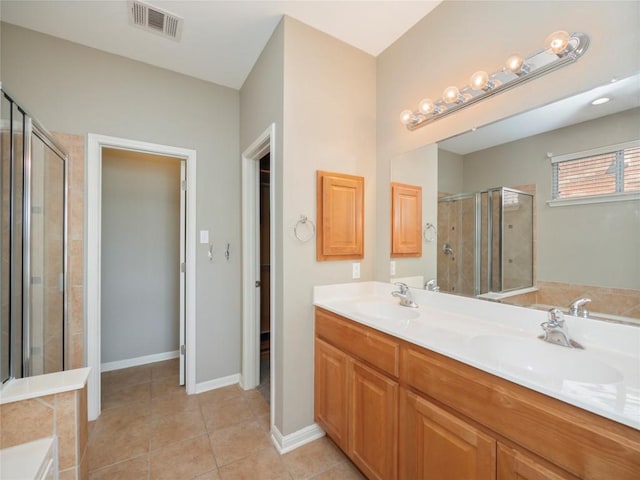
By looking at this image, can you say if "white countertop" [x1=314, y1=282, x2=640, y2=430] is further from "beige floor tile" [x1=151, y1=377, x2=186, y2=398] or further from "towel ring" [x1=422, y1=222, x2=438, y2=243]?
"beige floor tile" [x1=151, y1=377, x2=186, y2=398]

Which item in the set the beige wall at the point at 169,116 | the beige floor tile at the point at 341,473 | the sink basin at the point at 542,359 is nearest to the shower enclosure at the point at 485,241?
the sink basin at the point at 542,359

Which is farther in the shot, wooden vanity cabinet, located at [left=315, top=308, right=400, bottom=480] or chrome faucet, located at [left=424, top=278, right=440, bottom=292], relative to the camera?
chrome faucet, located at [left=424, top=278, right=440, bottom=292]

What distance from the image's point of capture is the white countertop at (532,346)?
71 centimetres

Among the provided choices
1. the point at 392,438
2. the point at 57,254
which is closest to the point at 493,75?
the point at 392,438

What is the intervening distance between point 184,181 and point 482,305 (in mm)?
2457

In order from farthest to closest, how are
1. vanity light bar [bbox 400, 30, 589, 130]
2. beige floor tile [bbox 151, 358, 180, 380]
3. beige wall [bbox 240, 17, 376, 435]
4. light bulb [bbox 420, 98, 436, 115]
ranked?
beige floor tile [bbox 151, 358, 180, 380], beige wall [bbox 240, 17, 376, 435], light bulb [bbox 420, 98, 436, 115], vanity light bar [bbox 400, 30, 589, 130]

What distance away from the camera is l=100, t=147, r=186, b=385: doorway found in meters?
2.79

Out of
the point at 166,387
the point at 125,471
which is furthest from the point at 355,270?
the point at 166,387

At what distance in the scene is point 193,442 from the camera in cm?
180

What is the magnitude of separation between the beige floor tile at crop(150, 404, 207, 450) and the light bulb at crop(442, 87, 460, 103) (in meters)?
2.62

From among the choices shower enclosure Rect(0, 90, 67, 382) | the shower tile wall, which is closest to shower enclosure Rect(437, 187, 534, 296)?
shower enclosure Rect(0, 90, 67, 382)

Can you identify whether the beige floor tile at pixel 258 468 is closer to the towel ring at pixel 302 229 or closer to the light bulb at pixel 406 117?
the towel ring at pixel 302 229

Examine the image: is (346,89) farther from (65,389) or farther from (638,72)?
(65,389)

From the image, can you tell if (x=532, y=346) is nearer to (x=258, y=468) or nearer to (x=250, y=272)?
(x=258, y=468)
